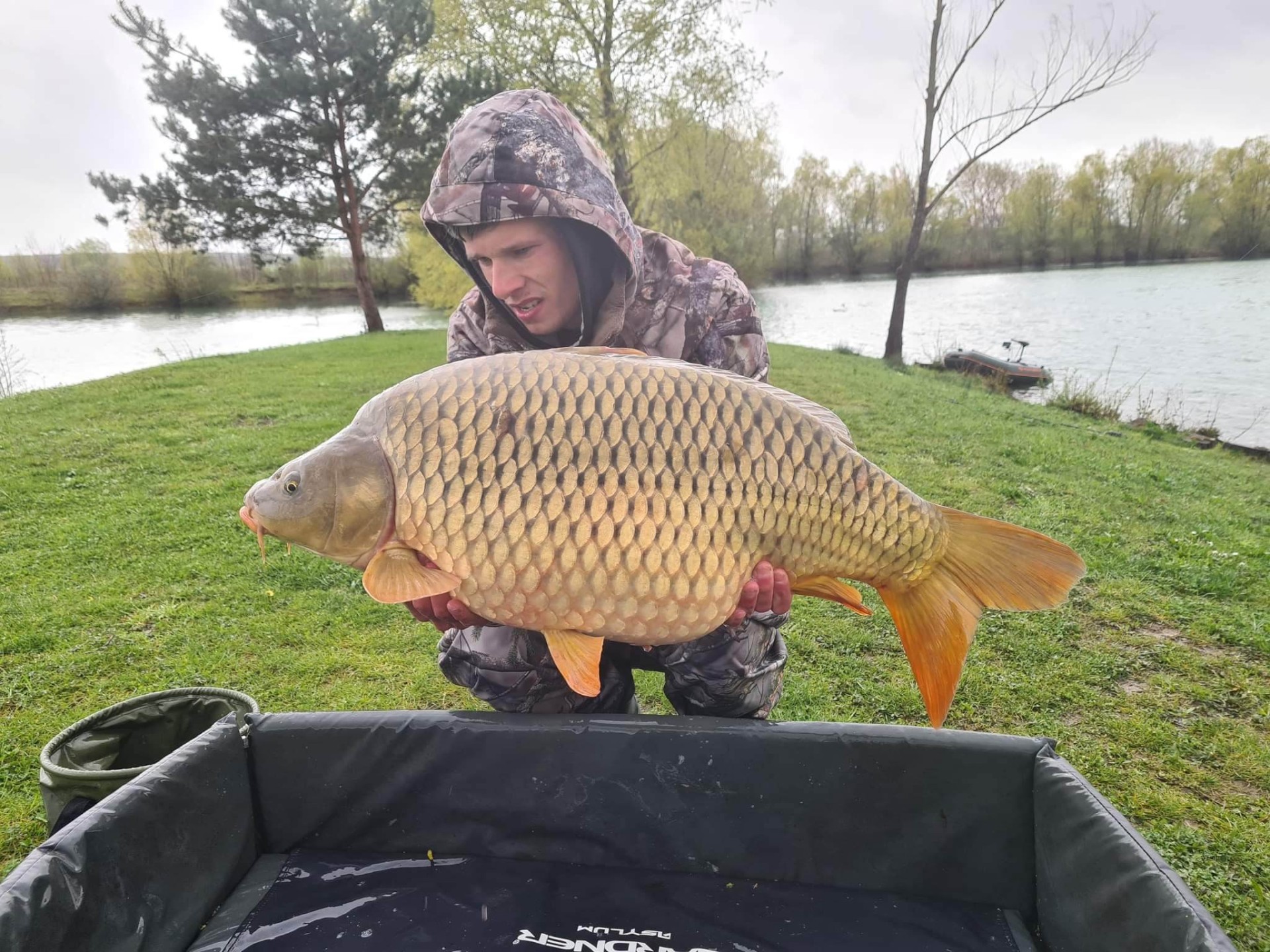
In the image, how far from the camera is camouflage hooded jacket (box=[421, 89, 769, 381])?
105 cm

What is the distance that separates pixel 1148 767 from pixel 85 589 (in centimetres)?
271

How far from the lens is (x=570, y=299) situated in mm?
1164

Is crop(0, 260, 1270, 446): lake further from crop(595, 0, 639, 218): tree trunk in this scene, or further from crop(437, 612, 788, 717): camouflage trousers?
crop(437, 612, 788, 717): camouflage trousers

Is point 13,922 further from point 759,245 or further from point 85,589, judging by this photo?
point 759,245

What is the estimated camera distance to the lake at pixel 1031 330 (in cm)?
750

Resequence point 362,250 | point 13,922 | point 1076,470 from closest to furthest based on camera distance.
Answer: point 13,922 < point 1076,470 < point 362,250

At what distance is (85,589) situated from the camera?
6.81 feet

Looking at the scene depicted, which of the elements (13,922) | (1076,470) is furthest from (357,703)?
(1076,470)

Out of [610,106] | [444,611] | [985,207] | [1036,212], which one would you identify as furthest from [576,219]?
[985,207]

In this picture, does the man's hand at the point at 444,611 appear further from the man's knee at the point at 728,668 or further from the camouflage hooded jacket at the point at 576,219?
the camouflage hooded jacket at the point at 576,219

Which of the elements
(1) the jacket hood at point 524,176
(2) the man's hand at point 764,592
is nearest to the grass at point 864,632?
(2) the man's hand at point 764,592

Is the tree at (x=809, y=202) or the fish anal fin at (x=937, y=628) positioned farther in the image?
the tree at (x=809, y=202)

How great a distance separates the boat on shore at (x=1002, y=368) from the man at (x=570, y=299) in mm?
6918

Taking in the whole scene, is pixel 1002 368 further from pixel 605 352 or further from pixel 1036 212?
pixel 1036 212
